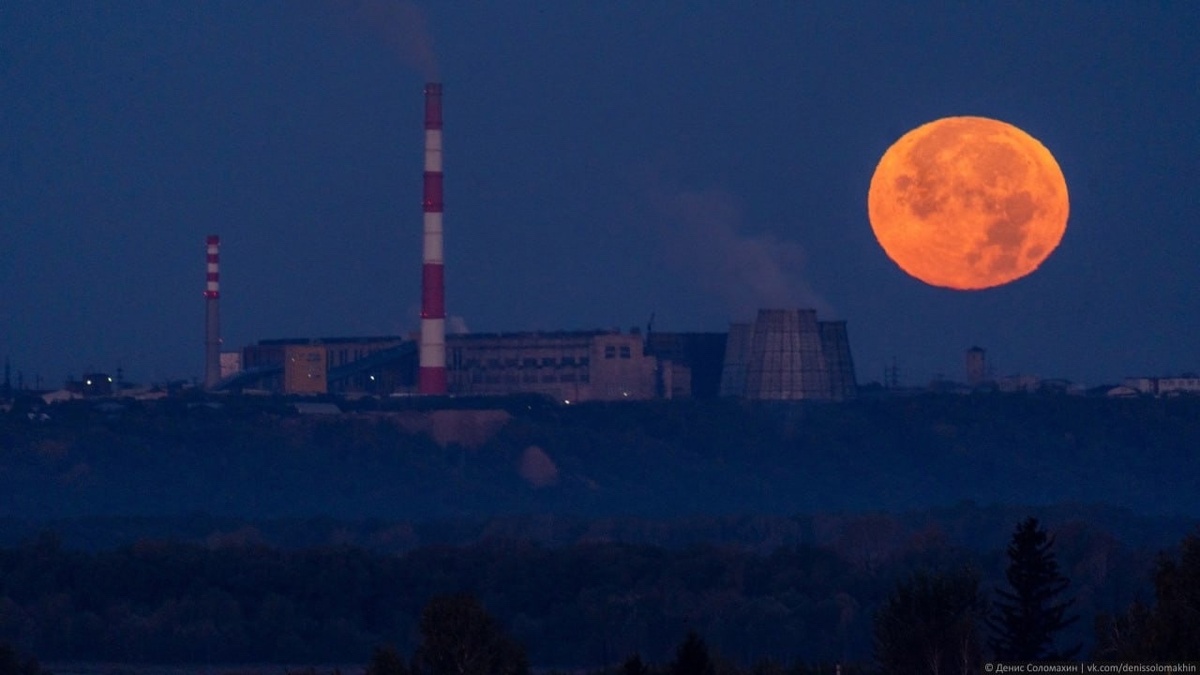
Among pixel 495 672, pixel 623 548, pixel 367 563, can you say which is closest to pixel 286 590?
pixel 367 563

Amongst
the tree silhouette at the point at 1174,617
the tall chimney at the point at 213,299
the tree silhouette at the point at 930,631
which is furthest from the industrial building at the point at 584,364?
the tree silhouette at the point at 1174,617

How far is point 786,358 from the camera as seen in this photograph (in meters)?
90.1

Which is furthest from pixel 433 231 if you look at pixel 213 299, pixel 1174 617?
pixel 1174 617

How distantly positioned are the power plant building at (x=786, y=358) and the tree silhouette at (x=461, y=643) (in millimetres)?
61022

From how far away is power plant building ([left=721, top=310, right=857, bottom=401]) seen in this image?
88500 millimetres

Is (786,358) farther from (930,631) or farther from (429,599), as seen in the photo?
(930,631)

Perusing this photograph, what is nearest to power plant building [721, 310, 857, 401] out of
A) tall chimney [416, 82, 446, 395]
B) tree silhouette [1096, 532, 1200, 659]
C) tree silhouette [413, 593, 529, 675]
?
tall chimney [416, 82, 446, 395]

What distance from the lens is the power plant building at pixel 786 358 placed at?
8850 centimetres

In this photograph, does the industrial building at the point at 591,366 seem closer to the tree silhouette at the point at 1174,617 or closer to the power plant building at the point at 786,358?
the power plant building at the point at 786,358

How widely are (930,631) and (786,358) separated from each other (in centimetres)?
6350

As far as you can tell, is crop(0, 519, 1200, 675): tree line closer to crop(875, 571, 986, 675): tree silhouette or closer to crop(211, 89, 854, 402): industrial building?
crop(875, 571, 986, 675): tree silhouette

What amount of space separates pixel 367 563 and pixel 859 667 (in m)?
25.0

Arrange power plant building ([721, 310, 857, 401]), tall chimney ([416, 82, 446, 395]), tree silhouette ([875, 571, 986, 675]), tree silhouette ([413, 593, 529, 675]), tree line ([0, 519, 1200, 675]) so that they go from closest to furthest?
tree silhouette ([875, 571, 986, 675]) → tree silhouette ([413, 593, 529, 675]) → tree line ([0, 519, 1200, 675]) → tall chimney ([416, 82, 446, 395]) → power plant building ([721, 310, 857, 401])

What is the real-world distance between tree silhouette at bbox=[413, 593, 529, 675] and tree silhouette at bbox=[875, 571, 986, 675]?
3.96m
